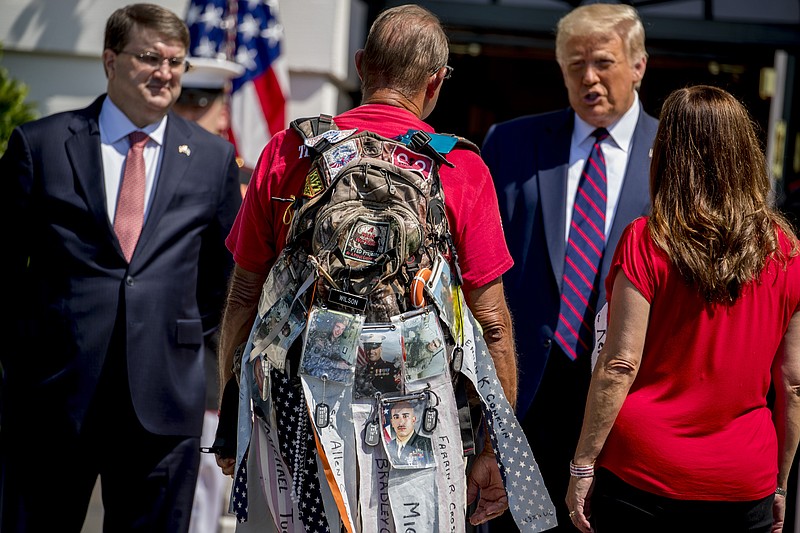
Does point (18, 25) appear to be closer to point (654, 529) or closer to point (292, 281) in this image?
point (292, 281)

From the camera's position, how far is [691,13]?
7008 mm

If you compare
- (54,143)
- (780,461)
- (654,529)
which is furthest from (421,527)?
(54,143)

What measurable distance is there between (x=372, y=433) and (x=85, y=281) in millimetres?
1504

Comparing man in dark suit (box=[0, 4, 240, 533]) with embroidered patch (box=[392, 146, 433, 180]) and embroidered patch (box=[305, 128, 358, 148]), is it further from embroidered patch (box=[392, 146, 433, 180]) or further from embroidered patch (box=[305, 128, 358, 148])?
embroidered patch (box=[392, 146, 433, 180])

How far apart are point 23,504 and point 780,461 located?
247 cm

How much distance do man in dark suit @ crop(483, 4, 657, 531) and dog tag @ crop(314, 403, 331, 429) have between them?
128 centimetres

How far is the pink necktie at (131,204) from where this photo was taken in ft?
12.4

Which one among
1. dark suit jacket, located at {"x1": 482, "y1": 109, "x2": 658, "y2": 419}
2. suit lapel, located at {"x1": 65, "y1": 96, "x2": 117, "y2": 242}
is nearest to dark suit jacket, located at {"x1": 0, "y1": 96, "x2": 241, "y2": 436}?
suit lapel, located at {"x1": 65, "y1": 96, "x2": 117, "y2": 242}

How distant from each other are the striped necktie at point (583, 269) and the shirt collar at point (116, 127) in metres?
1.51

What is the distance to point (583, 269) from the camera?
3768 millimetres

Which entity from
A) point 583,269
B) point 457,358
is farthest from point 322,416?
point 583,269

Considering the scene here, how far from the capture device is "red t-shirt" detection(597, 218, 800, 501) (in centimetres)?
279

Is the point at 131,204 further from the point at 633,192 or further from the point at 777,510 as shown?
the point at 777,510

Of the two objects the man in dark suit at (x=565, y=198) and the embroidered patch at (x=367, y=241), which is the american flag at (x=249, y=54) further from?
the embroidered patch at (x=367, y=241)
